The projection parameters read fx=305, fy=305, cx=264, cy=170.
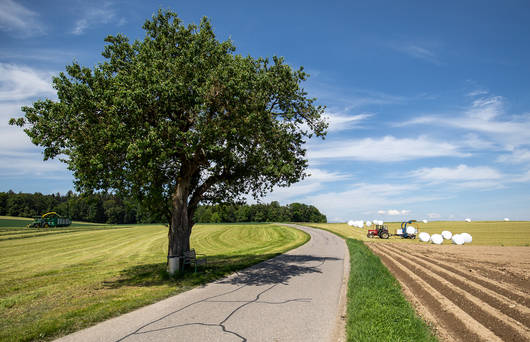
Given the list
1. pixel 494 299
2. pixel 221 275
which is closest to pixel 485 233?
pixel 494 299

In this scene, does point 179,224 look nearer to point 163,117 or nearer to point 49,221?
point 163,117

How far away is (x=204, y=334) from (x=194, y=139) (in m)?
7.92

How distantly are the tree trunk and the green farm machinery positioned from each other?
60.8 meters

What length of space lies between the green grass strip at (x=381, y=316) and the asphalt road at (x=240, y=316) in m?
0.43

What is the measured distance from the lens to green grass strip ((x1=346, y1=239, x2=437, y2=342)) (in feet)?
22.7

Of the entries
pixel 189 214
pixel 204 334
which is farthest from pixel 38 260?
pixel 204 334

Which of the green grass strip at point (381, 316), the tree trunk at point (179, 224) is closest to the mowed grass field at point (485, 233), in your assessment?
the tree trunk at point (179, 224)

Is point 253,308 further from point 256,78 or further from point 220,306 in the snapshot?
point 256,78

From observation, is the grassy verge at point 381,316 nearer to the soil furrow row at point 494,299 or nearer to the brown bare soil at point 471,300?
the brown bare soil at point 471,300

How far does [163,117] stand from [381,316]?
1166 cm

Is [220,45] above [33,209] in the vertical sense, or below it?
above

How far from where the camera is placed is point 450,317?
878 centimetres

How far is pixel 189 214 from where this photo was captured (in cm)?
1730

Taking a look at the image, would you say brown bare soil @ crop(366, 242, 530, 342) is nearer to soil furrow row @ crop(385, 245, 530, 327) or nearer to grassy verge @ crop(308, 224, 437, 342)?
soil furrow row @ crop(385, 245, 530, 327)
